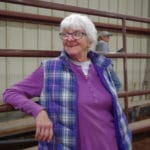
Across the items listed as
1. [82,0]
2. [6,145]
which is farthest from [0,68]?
[82,0]

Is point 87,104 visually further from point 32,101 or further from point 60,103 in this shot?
point 32,101

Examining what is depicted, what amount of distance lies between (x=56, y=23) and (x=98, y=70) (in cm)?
86

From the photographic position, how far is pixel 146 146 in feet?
10.3

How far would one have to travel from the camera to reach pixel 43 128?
57.1 inches

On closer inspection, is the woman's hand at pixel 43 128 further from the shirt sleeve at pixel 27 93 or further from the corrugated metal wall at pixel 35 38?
the corrugated metal wall at pixel 35 38

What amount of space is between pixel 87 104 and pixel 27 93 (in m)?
0.28

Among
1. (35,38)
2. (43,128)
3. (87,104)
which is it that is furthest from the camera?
(35,38)

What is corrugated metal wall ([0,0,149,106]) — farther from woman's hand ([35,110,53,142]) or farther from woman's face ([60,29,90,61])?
woman's hand ([35,110,53,142])

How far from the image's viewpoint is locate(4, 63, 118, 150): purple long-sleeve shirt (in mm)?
1511

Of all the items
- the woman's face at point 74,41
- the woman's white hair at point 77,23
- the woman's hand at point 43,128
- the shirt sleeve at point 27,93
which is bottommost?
the woman's hand at point 43,128

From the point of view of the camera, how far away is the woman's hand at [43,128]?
1.44 meters

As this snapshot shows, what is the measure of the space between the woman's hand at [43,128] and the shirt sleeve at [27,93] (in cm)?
3

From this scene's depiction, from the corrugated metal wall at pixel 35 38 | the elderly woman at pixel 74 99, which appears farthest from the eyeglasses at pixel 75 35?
the corrugated metal wall at pixel 35 38

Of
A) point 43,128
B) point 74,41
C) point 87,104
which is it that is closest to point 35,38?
point 74,41
